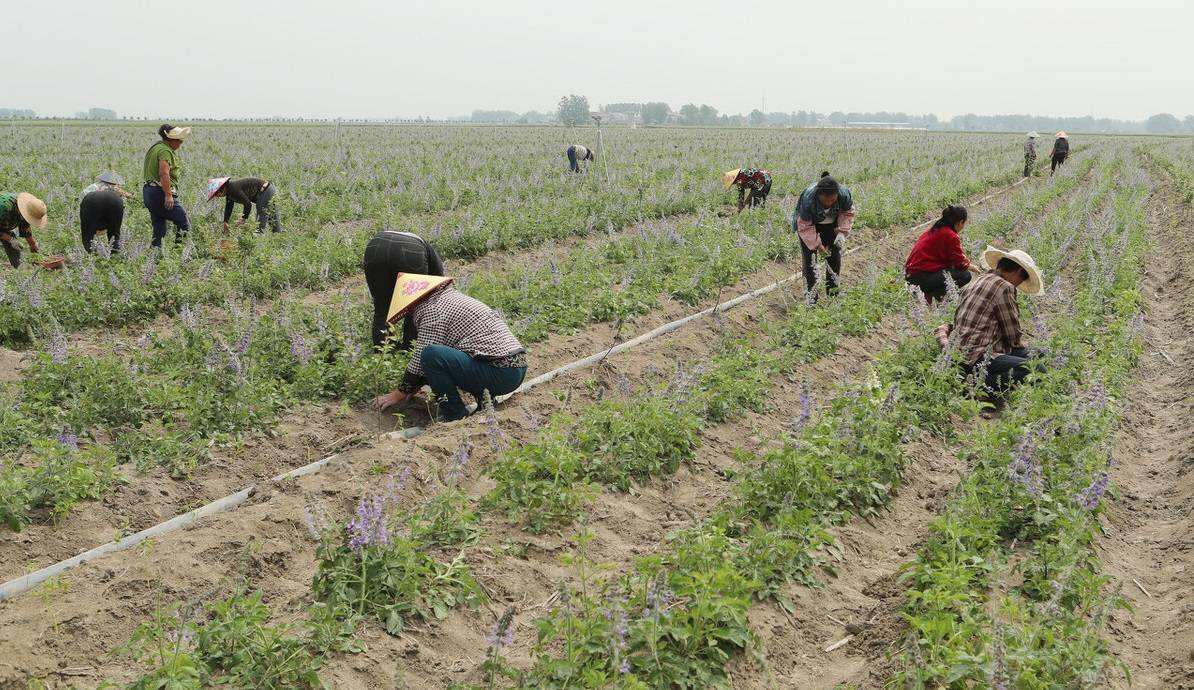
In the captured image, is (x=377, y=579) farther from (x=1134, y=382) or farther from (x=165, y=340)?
(x=1134, y=382)

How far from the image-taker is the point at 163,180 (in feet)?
31.7

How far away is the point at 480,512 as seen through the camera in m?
4.90

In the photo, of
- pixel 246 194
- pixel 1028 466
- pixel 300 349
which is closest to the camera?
pixel 1028 466

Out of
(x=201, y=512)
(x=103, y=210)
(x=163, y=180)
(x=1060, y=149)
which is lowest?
(x=201, y=512)

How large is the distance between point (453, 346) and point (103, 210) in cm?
587

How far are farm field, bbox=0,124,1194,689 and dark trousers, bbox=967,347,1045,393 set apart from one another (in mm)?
222

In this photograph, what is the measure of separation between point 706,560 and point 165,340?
17.3ft

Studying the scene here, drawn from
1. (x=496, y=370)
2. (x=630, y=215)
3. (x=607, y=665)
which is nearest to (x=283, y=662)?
(x=607, y=665)

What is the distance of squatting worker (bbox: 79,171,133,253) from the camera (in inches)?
369

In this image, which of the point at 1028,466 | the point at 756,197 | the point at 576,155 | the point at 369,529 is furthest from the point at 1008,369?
the point at 576,155

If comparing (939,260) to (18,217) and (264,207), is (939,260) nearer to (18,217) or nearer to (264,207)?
(264,207)

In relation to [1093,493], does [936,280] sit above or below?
above

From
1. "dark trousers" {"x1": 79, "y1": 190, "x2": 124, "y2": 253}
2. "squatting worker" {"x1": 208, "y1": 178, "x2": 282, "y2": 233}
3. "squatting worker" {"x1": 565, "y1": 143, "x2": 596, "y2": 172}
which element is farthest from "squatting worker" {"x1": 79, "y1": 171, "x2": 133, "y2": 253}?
"squatting worker" {"x1": 565, "y1": 143, "x2": 596, "y2": 172}

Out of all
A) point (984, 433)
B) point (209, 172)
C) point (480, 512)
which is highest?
point (209, 172)
